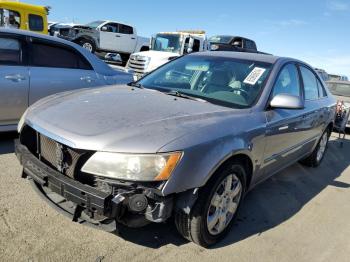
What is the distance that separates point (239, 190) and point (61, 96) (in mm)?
1870

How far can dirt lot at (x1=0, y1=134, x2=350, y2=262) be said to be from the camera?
2.82 metres

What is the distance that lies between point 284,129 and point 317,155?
236cm

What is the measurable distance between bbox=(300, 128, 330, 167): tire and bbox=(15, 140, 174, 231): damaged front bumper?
3864 millimetres

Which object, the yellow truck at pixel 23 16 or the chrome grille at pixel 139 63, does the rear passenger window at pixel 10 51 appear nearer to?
the chrome grille at pixel 139 63

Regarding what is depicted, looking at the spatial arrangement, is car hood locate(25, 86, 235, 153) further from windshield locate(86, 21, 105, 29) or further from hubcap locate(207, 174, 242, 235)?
windshield locate(86, 21, 105, 29)

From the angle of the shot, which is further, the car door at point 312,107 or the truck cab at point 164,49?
the truck cab at point 164,49

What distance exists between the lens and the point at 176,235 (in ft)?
10.5

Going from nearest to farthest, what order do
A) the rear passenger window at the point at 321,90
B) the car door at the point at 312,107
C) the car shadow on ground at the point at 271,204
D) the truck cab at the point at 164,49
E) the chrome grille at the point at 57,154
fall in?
the chrome grille at the point at 57,154 < the car shadow on ground at the point at 271,204 < the car door at the point at 312,107 < the rear passenger window at the point at 321,90 < the truck cab at the point at 164,49

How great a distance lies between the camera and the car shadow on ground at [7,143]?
15.6ft

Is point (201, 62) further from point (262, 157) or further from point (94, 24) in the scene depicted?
point (94, 24)

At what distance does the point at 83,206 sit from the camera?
8.23ft

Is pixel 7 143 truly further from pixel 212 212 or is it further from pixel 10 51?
pixel 212 212

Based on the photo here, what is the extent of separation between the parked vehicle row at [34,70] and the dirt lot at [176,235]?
74 centimetres

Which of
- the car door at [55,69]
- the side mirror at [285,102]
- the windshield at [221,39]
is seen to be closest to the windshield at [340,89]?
the car door at [55,69]
